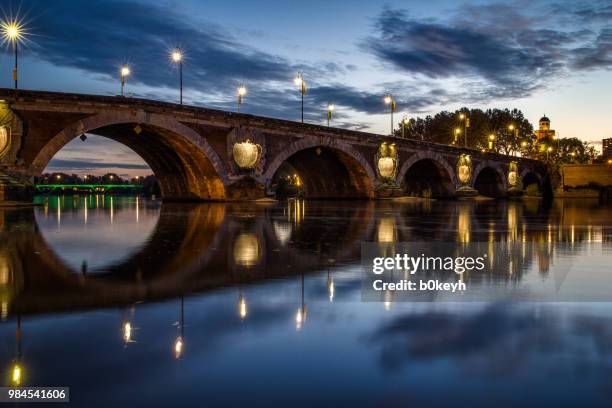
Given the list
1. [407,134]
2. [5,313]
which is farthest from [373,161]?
[407,134]

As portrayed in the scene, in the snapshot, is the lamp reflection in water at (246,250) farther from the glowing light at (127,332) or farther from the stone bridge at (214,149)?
the stone bridge at (214,149)

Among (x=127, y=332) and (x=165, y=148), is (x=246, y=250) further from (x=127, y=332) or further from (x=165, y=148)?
(x=165, y=148)

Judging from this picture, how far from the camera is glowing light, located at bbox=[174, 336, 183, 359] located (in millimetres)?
4078

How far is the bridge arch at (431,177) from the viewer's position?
63.0 m

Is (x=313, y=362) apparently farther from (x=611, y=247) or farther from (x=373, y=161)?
(x=373, y=161)

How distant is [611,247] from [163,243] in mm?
9573

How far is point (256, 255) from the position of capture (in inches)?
393


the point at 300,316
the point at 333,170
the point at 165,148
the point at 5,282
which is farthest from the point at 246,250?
→ the point at 333,170

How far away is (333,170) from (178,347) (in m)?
49.5

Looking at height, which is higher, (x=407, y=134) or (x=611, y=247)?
(x=407, y=134)

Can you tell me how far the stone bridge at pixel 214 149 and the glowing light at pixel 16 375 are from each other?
26671 mm

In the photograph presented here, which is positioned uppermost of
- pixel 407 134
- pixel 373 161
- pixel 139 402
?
pixel 407 134

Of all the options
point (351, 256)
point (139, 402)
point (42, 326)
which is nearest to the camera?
point (139, 402)

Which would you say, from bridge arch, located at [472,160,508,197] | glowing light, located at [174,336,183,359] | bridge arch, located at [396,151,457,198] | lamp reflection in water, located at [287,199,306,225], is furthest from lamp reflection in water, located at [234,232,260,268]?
bridge arch, located at [472,160,508,197]
